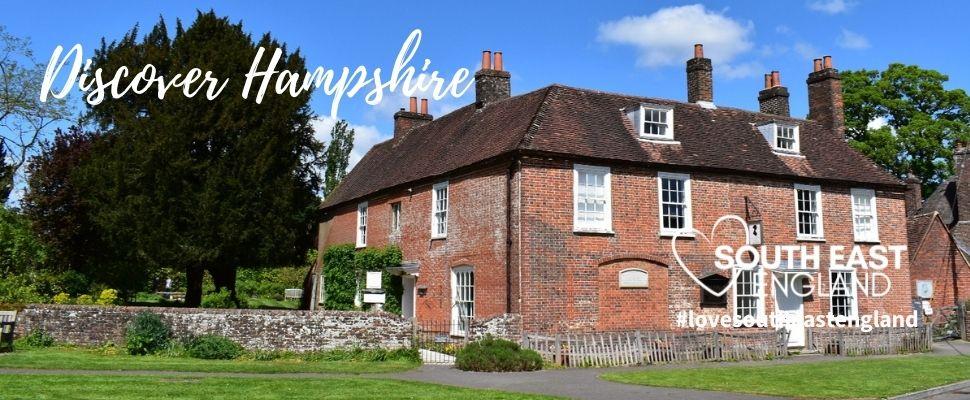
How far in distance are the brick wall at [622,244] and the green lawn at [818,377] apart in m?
3.64

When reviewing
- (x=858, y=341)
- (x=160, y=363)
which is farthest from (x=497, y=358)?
(x=858, y=341)

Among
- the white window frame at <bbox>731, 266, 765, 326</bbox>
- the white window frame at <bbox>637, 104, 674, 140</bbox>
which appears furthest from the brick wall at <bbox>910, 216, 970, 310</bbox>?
the white window frame at <bbox>637, 104, 674, 140</bbox>

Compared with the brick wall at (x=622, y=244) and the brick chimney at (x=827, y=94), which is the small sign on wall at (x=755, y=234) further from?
the brick chimney at (x=827, y=94)

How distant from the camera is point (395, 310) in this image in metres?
26.9

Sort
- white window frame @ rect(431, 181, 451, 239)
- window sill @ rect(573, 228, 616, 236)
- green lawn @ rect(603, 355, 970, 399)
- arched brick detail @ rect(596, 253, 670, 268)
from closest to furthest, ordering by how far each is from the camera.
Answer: green lawn @ rect(603, 355, 970, 399), window sill @ rect(573, 228, 616, 236), arched brick detail @ rect(596, 253, 670, 268), white window frame @ rect(431, 181, 451, 239)

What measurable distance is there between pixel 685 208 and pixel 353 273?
11672 millimetres

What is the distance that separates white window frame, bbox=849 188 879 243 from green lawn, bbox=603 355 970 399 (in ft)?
23.9

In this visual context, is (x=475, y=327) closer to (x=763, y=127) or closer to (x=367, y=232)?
(x=367, y=232)

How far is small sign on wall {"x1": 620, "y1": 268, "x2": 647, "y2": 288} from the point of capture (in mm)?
22109

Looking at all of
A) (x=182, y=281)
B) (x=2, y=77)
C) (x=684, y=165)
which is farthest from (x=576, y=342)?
(x=182, y=281)

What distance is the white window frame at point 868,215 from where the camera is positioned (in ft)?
88.0

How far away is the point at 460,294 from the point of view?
77.7ft

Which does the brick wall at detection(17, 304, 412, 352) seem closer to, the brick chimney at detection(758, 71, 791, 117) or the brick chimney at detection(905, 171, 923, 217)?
the brick chimney at detection(758, 71, 791, 117)

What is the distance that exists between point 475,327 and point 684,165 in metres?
8.02
